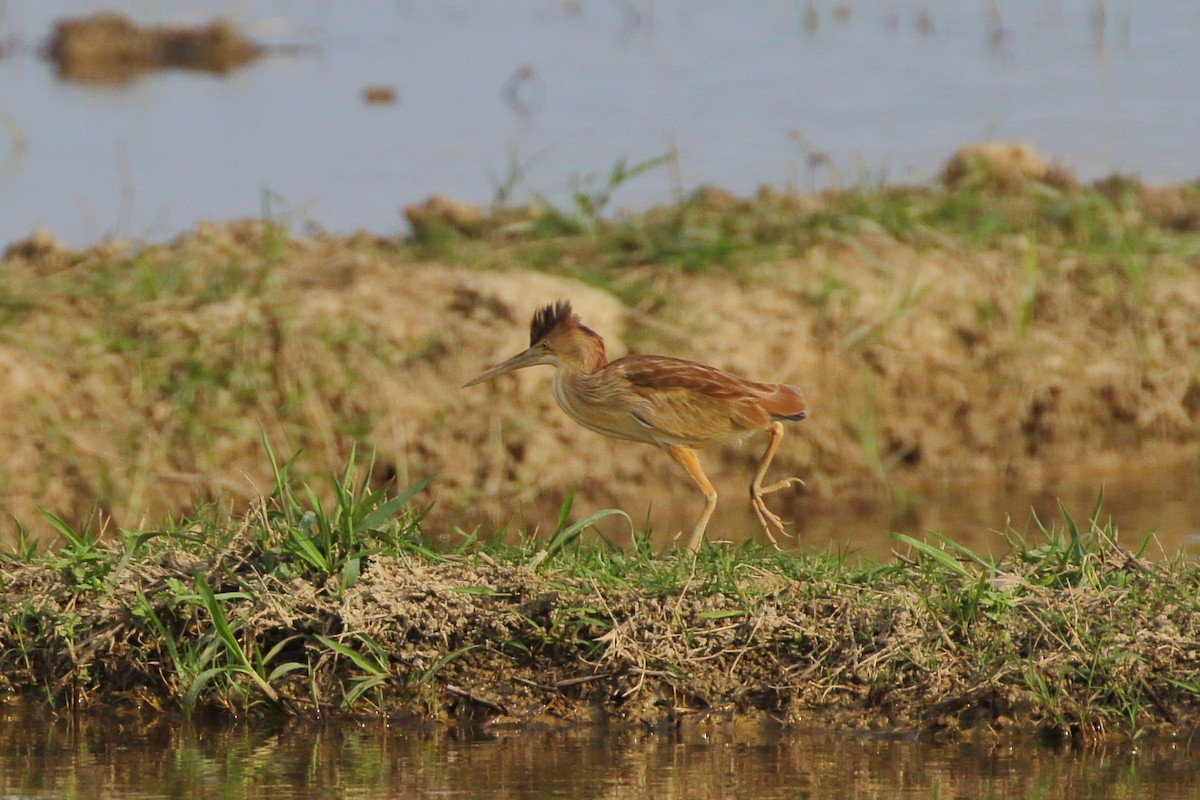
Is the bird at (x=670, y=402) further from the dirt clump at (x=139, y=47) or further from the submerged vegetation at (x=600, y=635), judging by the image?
the dirt clump at (x=139, y=47)

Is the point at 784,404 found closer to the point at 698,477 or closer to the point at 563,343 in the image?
the point at 698,477

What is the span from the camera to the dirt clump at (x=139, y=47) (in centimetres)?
1842

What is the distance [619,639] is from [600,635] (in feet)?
0.25

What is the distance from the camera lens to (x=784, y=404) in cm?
Answer: 609

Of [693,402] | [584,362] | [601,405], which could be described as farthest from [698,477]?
[584,362]

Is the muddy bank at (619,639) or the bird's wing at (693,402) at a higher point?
the bird's wing at (693,402)

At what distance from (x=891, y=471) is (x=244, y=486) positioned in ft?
9.31

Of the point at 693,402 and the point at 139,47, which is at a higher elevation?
the point at 139,47

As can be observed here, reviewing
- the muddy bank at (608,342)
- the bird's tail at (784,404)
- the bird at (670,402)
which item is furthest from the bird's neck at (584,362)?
the muddy bank at (608,342)

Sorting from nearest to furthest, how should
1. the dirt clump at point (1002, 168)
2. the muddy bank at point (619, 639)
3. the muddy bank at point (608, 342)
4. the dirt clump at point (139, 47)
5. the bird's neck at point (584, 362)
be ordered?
the muddy bank at point (619, 639) < the bird's neck at point (584, 362) < the muddy bank at point (608, 342) < the dirt clump at point (1002, 168) < the dirt clump at point (139, 47)

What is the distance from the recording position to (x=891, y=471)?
29.8ft

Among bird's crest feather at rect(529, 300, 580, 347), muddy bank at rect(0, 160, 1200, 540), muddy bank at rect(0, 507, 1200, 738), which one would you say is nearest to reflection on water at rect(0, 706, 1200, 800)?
muddy bank at rect(0, 507, 1200, 738)

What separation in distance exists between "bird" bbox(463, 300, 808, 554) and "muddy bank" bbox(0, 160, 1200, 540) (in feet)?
6.07

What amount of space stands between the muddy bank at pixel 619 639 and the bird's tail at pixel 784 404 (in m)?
0.58
